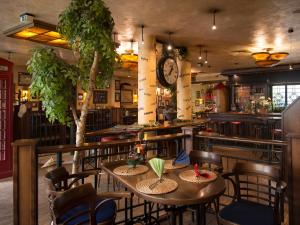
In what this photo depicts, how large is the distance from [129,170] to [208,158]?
103 cm

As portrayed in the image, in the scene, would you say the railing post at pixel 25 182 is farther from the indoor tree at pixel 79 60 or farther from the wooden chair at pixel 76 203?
the indoor tree at pixel 79 60

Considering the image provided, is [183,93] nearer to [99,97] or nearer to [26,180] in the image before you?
[26,180]

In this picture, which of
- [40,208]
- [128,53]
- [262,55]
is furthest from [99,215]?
[262,55]

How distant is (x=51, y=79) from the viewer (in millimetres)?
2666

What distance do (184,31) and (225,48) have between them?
2.47 metres

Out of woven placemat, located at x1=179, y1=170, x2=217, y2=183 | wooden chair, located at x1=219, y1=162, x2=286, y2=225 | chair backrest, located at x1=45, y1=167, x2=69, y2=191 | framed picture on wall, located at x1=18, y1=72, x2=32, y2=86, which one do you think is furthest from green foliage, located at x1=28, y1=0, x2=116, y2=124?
framed picture on wall, located at x1=18, y1=72, x2=32, y2=86

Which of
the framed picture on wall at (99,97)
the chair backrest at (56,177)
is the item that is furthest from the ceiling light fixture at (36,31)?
the framed picture on wall at (99,97)

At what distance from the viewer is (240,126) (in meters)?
9.26

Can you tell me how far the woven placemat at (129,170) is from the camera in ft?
7.85

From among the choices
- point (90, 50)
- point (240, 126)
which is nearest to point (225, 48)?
point (240, 126)

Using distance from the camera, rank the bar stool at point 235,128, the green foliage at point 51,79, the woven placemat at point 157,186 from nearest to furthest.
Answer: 1. the woven placemat at point 157,186
2. the green foliage at point 51,79
3. the bar stool at point 235,128

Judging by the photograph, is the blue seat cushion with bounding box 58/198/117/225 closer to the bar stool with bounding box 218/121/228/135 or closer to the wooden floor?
the wooden floor

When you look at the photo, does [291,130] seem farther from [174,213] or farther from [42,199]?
[42,199]

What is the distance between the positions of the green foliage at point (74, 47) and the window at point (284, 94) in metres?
11.2
